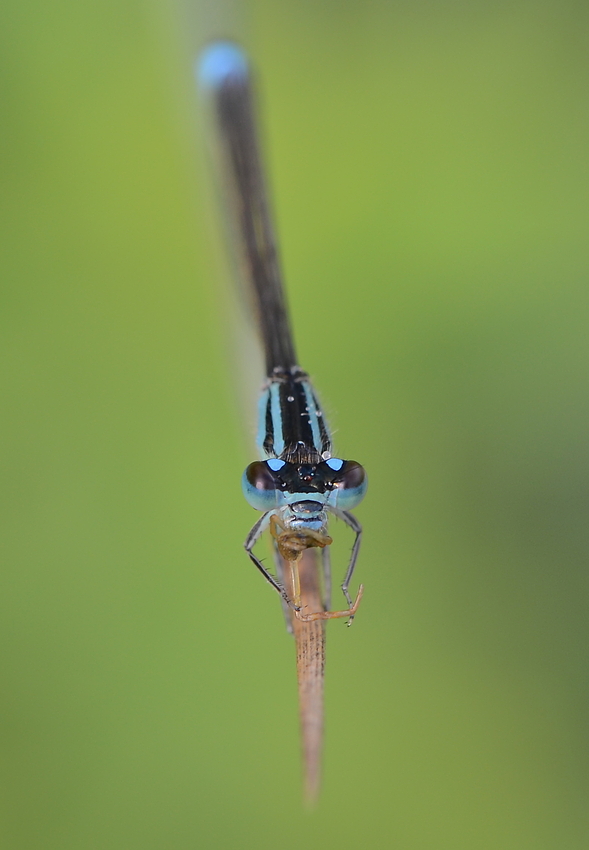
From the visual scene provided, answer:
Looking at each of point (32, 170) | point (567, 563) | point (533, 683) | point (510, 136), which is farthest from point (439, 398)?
point (32, 170)

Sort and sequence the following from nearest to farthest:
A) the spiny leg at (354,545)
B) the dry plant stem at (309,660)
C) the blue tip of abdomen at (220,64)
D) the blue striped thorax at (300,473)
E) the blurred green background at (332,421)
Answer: the dry plant stem at (309,660) → the blue striped thorax at (300,473) → the spiny leg at (354,545) → the blurred green background at (332,421) → the blue tip of abdomen at (220,64)

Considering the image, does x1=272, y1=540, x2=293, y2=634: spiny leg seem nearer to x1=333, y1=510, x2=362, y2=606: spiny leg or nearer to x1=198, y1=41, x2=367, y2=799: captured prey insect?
x1=198, y1=41, x2=367, y2=799: captured prey insect

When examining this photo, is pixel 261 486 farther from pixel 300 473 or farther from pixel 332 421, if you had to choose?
pixel 332 421

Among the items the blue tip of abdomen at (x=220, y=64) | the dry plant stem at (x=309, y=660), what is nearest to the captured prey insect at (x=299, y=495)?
the dry plant stem at (x=309, y=660)

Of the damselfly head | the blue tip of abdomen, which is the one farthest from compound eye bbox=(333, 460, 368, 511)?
the blue tip of abdomen

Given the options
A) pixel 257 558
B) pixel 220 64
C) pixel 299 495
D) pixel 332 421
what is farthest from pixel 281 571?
pixel 220 64

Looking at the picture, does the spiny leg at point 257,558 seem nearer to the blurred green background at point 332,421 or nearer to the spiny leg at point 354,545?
the spiny leg at point 354,545

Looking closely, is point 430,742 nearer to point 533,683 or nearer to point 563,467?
point 533,683

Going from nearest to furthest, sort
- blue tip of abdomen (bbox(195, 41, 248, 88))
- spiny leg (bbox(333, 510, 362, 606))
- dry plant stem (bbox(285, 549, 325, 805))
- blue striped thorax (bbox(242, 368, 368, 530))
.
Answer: dry plant stem (bbox(285, 549, 325, 805)) < blue striped thorax (bbox(242, 368, 368, 530)) < spiny leg (bbox(333, 510, 362, 606)) < blue tip of abdomen (bbox(195, 41, 248, 88))
